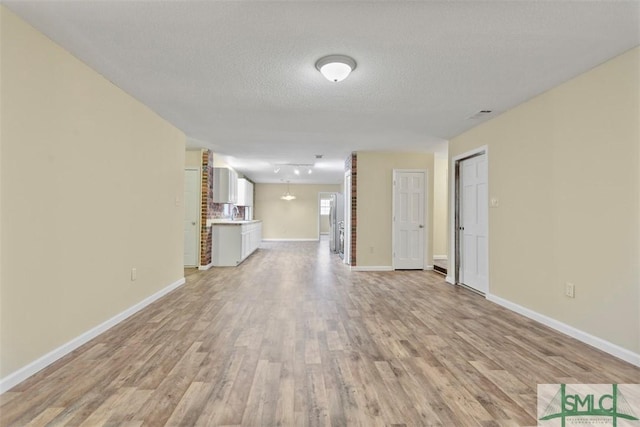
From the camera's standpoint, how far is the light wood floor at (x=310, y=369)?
163cm

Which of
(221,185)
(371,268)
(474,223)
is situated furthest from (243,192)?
(474,223)

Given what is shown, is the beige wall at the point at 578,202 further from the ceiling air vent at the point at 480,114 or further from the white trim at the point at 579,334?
the ceiling air vent at the point at 480,114

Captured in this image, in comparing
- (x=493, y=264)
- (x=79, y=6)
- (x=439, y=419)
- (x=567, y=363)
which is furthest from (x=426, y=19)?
(x=493, y=264)

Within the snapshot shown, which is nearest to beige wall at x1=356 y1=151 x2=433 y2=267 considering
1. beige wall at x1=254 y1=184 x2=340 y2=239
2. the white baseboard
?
the white baseboard

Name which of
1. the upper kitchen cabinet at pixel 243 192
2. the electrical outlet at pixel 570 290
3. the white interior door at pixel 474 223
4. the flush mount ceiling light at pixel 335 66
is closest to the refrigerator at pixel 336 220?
the upper kitchen cabinet at pixel 243 192

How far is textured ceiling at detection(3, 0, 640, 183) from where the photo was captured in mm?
1833

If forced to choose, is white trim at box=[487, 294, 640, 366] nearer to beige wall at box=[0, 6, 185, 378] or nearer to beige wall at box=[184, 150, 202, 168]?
beige wall at box=[0, 6, 185, 378]

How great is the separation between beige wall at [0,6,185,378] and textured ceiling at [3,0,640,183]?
0.78 ft

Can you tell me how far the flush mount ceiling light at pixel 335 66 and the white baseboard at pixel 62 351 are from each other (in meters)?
2.92

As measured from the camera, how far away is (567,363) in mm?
2207

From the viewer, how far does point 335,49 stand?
2248mm

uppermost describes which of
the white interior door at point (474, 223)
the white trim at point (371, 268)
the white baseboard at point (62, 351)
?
the white interior door at point (474, 223)

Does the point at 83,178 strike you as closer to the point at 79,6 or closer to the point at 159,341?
the point at 79,6

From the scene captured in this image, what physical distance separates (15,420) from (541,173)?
439 centimetres
